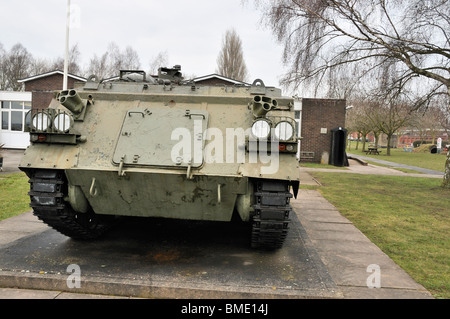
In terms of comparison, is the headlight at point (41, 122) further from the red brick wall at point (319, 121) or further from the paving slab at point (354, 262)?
the red brick wall at point (319, 121)

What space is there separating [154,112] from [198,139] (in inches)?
29.2

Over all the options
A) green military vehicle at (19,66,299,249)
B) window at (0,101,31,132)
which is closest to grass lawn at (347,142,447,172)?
green military vehicle at (19,66,299,249)

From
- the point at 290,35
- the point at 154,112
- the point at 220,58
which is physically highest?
the point at 220,58

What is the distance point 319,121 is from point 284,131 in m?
19.2

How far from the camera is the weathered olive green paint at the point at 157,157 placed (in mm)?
4355

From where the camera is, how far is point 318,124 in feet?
75.4

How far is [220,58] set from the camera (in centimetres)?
4441

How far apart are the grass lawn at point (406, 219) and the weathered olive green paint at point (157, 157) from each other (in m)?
2.19

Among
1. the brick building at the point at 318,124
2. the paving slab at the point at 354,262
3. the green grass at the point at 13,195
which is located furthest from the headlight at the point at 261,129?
the brick building at the point at 318,124

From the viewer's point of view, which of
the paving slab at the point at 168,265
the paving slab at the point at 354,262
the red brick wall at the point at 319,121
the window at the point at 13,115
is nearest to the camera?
the paving slab at the point at 168,265

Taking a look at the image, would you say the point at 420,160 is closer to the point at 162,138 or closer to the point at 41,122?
the point at 162,138

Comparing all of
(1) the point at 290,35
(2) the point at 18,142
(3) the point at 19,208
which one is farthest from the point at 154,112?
(2) the point at 18,142

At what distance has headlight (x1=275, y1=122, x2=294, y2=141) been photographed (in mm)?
4520
